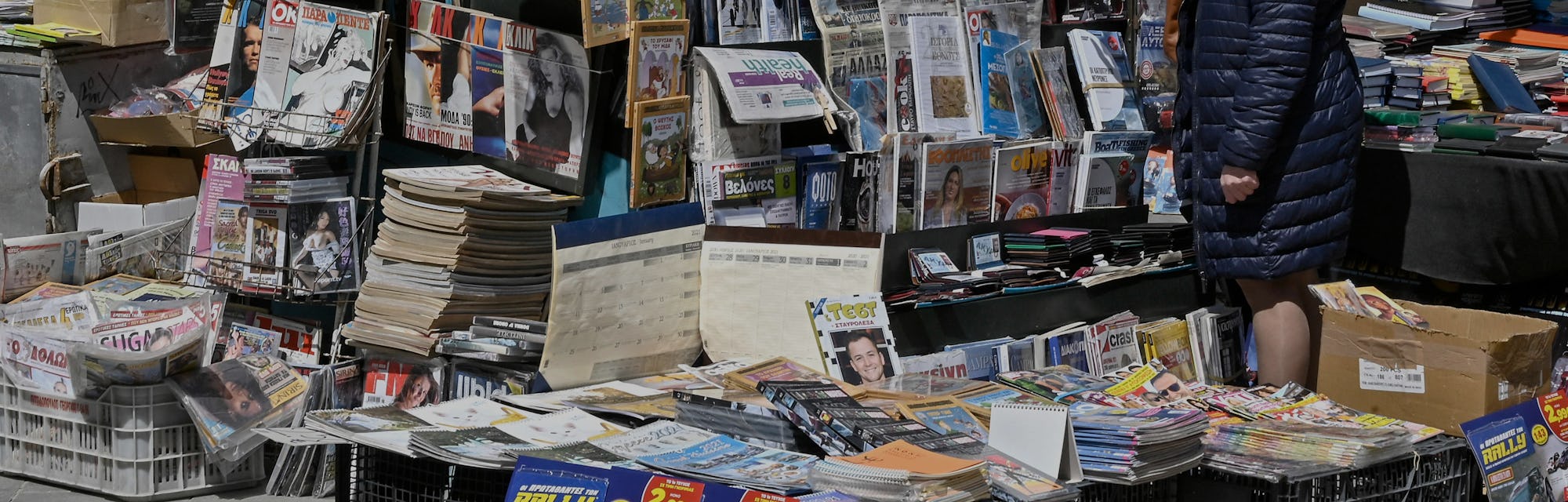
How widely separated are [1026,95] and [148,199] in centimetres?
380

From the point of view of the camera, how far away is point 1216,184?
16.6 feet

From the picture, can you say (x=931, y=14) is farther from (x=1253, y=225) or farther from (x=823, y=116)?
(x=1253, y=225)

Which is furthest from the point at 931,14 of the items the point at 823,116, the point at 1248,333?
the point at 1248,333

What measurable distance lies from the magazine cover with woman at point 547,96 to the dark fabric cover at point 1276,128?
2.15 m

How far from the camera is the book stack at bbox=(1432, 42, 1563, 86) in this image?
6668mm

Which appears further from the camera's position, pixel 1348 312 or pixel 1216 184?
pixel 1216 184

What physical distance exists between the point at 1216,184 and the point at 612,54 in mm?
2155

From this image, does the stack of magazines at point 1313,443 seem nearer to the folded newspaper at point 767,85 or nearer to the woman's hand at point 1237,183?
the woman's hand at point 1237,183

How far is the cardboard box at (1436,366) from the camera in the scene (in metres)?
4.24

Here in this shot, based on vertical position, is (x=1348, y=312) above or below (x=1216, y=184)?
below

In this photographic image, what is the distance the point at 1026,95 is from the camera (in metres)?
6.19

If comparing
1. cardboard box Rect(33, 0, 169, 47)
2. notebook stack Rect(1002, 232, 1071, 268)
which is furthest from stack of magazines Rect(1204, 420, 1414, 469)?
cardboard box Rect(33, 0, 169, 47)

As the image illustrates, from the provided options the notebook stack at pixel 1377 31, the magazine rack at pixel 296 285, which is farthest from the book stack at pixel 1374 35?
the magazine rack at pixel 296 285

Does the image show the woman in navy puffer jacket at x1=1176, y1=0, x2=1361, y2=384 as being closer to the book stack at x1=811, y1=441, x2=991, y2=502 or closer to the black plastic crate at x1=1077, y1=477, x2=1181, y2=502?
the black plastic crate at x1=1077, y1=477, x2=1181, y2=502
